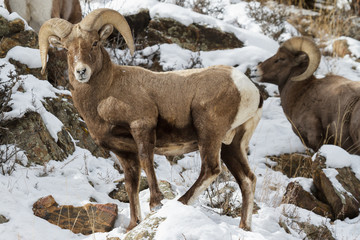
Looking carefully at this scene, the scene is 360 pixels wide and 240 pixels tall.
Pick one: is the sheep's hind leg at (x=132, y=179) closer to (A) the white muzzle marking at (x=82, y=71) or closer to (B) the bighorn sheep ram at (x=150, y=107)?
(B) the bighorn sheep ram at (x=150, y=107)

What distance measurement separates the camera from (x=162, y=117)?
12.0 feet

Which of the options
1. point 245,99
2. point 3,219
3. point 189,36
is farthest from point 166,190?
point 189,36

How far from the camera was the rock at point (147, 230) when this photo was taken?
2.83 metres

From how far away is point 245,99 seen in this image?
12.2 feet

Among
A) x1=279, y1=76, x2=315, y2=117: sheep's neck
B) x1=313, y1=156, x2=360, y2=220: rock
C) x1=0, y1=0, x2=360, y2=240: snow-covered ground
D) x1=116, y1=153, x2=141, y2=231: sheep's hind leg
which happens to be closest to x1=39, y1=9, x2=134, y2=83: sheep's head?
x1=116, y1=153, x2=141, y2=231: sheep's hind leg

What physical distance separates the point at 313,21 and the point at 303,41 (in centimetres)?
618

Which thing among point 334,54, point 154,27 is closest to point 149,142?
point 154,27

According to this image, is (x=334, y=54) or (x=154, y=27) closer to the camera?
(x=154, y=27)

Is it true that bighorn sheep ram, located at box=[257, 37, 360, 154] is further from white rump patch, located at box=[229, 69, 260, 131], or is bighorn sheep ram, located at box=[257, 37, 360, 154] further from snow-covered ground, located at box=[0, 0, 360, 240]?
white rump patch, located at box=[229, 69, 260, 131]

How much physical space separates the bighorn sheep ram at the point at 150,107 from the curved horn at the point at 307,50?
3.28 meters

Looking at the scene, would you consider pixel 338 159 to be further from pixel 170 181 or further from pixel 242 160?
pixel 242 160

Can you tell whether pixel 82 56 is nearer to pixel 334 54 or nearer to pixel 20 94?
pixel 20 94

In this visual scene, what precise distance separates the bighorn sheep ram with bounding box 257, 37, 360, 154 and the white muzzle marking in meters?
4.11

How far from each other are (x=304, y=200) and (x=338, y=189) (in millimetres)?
423
